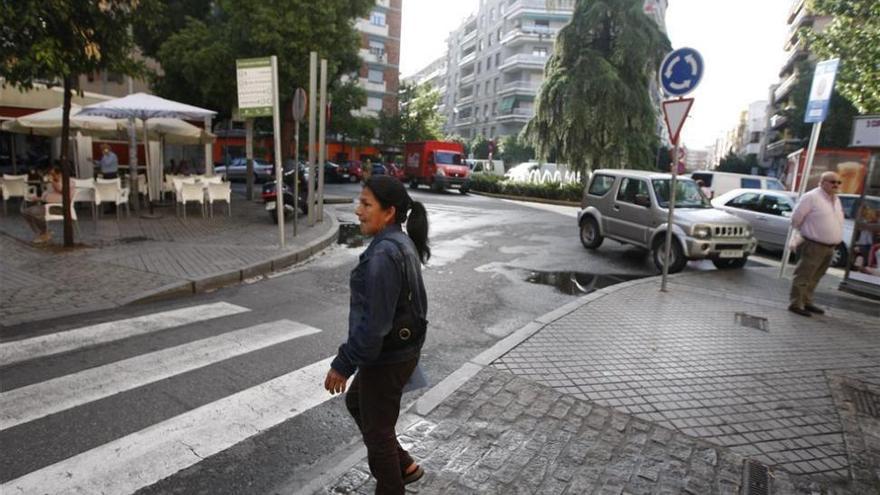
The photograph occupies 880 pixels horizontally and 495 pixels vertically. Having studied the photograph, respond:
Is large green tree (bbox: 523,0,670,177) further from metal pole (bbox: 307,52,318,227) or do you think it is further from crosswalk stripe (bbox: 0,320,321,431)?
crosswalk stripe (bbox: 0,320,321,431)

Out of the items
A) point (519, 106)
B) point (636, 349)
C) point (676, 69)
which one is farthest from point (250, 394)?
point (519, 106)

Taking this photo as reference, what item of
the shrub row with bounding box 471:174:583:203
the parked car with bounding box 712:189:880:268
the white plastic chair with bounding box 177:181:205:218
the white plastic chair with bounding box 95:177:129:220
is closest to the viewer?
the white plastic chair with bounding box 95:177:129:220

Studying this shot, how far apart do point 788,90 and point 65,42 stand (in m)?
63.2

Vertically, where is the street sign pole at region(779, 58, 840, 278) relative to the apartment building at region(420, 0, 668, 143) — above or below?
below

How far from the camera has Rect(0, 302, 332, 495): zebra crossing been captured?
2832mm

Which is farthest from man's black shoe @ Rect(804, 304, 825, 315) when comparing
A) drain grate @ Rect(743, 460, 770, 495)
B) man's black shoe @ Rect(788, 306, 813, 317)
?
drain grate @ Rect(743, 460, 770, 495)

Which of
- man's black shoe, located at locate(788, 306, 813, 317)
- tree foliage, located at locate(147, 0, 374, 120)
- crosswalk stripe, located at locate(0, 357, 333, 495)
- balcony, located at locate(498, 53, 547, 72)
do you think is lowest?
crosswalk stripe, located at locate(0, 357, 333, 495)

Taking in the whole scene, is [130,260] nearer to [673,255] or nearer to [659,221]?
[659,221]

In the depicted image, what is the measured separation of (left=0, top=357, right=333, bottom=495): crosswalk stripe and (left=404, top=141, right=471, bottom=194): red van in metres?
24.8

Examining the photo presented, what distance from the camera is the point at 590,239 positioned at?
11633 millimetres

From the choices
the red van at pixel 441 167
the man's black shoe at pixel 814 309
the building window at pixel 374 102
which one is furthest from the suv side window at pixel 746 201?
the building window at pixel 374 102

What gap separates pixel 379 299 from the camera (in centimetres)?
221

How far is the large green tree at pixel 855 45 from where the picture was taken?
42.6ft

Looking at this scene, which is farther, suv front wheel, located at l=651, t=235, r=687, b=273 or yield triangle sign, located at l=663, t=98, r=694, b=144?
suv front wheel, located at l=651, t=235, r=687, b=273
